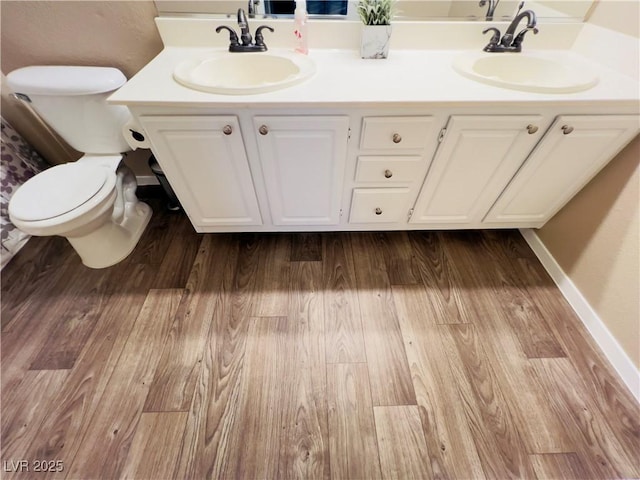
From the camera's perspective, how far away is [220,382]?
109 centimetres

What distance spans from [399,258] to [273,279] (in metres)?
0.70

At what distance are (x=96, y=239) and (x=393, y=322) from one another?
5.02 feet

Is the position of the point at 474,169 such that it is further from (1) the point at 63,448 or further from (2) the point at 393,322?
(1) the point at 63,448

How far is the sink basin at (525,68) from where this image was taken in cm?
112

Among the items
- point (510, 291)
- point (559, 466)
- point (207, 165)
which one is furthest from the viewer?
point (510, 291)

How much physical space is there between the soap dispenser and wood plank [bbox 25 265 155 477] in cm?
133

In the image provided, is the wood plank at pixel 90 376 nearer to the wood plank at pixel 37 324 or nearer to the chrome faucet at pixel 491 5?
the wood plank at pixel 37 324

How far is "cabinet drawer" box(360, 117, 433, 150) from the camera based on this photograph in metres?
1.00

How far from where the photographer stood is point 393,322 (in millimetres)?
1267

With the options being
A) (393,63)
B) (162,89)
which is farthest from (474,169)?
(162,89)

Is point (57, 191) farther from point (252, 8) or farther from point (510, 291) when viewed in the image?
point (510, 291)

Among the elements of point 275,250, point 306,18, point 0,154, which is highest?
point 306,18

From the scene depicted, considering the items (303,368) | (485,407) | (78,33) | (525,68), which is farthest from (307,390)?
(78,33)

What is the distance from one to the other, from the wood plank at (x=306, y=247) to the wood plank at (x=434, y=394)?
0.47 meters
